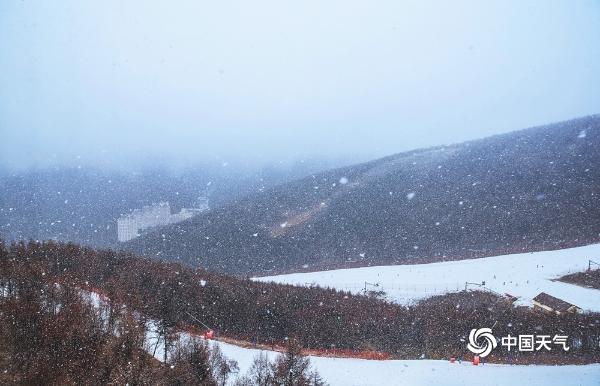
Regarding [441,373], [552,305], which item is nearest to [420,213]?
[552,305]

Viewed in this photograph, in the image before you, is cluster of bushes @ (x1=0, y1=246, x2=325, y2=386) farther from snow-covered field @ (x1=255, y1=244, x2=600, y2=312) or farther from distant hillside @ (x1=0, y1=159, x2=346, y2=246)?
distant hillside @ (x1=0, y1=159, x2=346, y2=246)

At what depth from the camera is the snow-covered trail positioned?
57.7ft

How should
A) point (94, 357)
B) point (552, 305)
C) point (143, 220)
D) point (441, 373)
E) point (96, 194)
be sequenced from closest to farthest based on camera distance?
point (94, 357) < point (441, 373) < point (552, 305) < point (143, 220) < point (96, 194)

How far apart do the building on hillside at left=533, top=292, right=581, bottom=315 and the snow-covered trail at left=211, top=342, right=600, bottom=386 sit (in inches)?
177

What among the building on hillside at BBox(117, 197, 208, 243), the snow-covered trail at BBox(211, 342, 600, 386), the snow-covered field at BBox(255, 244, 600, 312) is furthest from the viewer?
the building on hillside at BBox(117, 197, 208, 243)

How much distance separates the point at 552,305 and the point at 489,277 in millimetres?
9734

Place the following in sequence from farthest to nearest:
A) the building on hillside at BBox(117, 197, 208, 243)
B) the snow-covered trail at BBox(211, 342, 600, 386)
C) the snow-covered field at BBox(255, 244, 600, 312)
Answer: the building on hillside at BBox(117, 197, 208, 243)
the snow-covered field at BBox(255, 244, 600, 312)
the snow-covered trail at BBox(211, 342, 600, 386)

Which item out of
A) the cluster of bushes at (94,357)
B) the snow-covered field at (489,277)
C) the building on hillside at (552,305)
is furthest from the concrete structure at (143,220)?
the building on hillside at (552,305)

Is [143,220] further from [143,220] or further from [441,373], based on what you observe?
[441,373]

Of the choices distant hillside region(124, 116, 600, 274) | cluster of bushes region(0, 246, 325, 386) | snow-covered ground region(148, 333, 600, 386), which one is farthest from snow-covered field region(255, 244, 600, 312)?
cluster of bushes region(0, 246, 325, 386)

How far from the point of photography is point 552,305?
23.8m

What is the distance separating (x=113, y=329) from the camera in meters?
18.9

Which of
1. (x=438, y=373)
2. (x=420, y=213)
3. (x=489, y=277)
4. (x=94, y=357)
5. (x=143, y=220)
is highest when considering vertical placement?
(x=143, y=220)

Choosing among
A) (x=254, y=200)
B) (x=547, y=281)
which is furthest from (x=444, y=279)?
(x=254, y=200)
